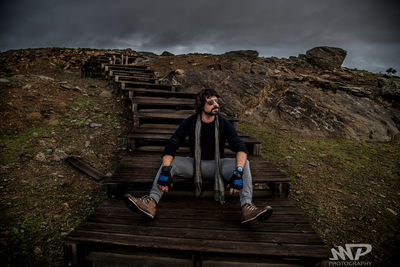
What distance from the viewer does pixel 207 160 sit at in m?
2.89

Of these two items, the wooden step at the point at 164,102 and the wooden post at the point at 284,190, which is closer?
the wooden post at the point at 284,190

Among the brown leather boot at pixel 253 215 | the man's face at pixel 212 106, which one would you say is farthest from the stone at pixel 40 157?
the brown leather boot at pixel 253 215

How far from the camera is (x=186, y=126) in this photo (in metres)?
2.91

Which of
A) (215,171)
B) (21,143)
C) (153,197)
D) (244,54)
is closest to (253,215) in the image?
→ (215,171)

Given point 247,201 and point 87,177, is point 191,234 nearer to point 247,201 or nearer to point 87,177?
point 247,201

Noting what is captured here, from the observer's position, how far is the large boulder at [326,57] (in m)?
10.2

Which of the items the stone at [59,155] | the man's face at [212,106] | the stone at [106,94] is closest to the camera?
the man's face at [212,106]

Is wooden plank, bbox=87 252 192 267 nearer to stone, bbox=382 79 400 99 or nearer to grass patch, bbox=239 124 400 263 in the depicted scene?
grass patch, bbox=239 124 400 263

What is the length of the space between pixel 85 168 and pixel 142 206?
224 cm

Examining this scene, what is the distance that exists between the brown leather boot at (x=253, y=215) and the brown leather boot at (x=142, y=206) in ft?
3.33

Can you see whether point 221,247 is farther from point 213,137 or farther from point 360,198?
point 360,198

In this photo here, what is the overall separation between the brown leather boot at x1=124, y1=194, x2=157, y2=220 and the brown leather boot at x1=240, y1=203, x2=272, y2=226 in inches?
40.0

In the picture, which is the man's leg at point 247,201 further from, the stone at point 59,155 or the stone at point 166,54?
the stone at point 166,54

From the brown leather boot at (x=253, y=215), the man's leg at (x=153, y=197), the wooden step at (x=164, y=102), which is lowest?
the brown leather boot at (x=253, y=215)
